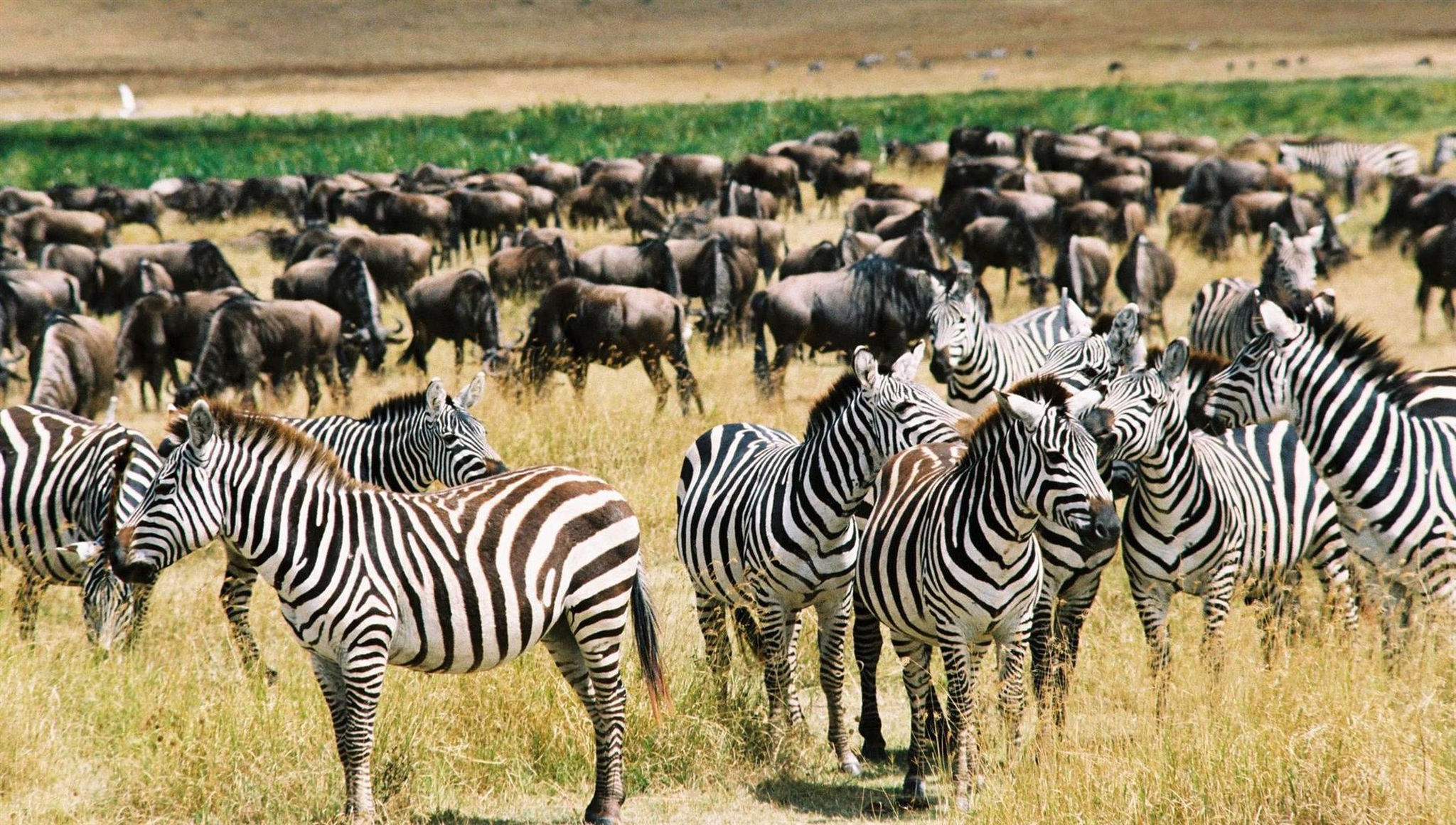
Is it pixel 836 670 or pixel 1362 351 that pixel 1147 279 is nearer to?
pixel 1362 351

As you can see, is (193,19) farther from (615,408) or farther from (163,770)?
(163,770)

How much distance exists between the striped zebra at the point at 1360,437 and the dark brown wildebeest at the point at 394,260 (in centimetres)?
1694

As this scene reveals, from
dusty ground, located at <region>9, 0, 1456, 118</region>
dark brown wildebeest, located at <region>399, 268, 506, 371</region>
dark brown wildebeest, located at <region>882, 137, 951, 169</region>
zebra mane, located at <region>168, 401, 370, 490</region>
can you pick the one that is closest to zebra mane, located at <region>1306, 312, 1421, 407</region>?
zebra mane, located at <region>168, 401, 370, 490</region>

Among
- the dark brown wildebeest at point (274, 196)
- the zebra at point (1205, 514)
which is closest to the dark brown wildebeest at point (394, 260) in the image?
the dark brown wildebeest at point (274, 196)

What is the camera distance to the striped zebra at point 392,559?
15.9 feet

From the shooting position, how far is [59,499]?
7.32 metres

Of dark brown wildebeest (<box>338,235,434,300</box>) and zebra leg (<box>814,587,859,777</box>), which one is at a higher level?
dark brown wildebeest (<box>338,235,434,300</box>)

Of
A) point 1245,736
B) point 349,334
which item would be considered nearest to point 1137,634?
point 1245,736

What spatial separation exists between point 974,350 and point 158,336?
31.7ft

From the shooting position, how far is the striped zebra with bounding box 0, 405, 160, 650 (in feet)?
→ 22.9

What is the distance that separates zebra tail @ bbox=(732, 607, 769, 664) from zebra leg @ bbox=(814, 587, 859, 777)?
1.22 ft

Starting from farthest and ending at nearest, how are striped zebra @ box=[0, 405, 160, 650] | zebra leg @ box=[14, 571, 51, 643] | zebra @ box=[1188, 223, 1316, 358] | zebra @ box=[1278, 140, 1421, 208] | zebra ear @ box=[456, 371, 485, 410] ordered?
zebra @ box=[1278, 140, 1421, 208] → zebra @ box=[1188, 223, 1316, 358] → zebra ear @ box=[456, 371, 485, 410] → zebra leg @ box=[14, 571, 51, 643] → striped zebra @ box=[0, 405, 160, 650]

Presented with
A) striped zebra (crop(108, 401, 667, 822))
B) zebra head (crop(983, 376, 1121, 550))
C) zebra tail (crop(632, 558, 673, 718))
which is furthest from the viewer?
zebra tail (crop(632, 558, 673, 718))

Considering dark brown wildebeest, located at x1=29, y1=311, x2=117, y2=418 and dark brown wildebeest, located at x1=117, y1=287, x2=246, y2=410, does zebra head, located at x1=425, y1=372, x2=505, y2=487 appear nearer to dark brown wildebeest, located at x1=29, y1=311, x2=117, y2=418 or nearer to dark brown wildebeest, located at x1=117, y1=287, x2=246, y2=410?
dark brown wildebeest, located at x1=29, y1=311, x2=117, y2=418
